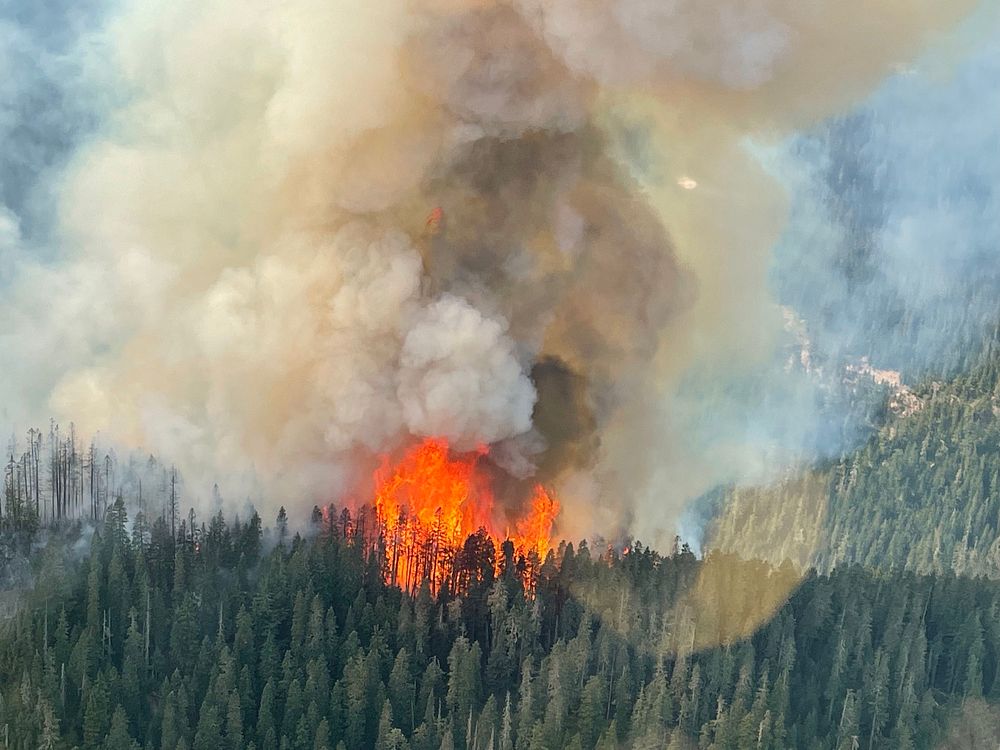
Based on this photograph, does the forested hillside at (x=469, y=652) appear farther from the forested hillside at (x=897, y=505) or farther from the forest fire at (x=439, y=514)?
the forested hillside at (x=897, y=505)

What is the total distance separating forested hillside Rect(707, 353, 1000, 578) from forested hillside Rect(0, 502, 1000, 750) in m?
53.1

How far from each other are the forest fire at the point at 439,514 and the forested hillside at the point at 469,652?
336 centimetres

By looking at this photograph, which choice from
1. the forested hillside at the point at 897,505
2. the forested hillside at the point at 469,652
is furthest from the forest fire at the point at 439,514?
the forested hillside at the point at 897,505

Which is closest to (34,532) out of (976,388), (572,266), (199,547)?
(199,547)

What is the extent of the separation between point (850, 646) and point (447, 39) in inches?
1738

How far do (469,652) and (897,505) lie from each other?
86.4m

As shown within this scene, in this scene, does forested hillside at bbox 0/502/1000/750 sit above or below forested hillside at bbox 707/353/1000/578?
below

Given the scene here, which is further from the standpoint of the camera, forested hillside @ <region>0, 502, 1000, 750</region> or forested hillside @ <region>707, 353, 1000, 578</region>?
forested hillside @ <region>707, 353, 1000, 578</region>

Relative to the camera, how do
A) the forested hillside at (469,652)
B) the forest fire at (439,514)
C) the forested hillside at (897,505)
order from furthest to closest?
the forested hillside at (897,505) → the forest fire at (439,514) → the forested hillside at (469,652)

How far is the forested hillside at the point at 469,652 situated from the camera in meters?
71.7

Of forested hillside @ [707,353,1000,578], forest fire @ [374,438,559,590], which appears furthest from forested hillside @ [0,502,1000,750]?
forested hillside @ [707,353,1000,578]

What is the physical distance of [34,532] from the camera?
87812mm

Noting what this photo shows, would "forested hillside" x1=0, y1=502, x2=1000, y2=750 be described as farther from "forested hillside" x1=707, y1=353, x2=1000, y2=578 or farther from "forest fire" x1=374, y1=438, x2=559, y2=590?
"forested hillside" x1=707, y1=353, x2=1000, y2=578

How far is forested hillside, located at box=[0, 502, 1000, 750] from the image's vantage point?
71.7 m
